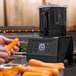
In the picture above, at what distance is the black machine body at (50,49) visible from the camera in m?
1.14

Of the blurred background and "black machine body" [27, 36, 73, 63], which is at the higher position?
the blurred background

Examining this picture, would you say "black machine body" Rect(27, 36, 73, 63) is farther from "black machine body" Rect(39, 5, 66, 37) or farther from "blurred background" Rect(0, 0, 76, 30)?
"blurred background" Rect(0, 0, 76, 30)

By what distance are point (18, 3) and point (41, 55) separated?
0.83 meters

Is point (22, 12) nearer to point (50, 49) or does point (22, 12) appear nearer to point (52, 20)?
point (52, 20)

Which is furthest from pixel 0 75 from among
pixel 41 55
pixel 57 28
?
pixel 57 28

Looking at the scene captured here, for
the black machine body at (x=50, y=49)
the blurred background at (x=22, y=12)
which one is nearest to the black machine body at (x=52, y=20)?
the black machine body at (x=50, y=49)

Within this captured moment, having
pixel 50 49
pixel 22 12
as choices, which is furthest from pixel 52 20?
pixel 22 12

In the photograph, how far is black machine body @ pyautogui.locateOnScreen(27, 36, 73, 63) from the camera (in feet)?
3.73

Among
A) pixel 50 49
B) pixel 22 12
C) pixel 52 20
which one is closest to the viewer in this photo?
pixel 50 49

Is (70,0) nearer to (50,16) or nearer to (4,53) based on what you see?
(50,16)

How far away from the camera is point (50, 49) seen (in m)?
1.15

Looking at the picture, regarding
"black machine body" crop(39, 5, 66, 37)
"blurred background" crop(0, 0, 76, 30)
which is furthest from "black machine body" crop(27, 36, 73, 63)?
"blurred background" crop(0, 0, 76, 30)

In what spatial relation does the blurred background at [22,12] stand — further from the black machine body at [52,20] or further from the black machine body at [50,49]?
the black machine body at [50,49]

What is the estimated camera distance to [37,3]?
1.81 m
